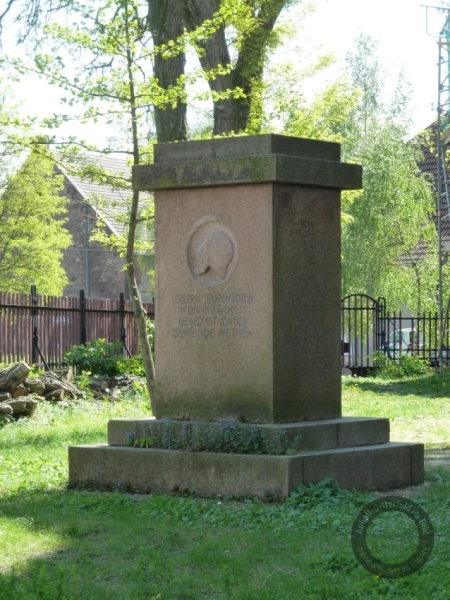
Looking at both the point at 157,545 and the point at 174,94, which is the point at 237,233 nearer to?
the point at 157,545

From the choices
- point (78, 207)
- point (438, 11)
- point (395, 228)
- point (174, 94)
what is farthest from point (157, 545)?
point (78, 207)

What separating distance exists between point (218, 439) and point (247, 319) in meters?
0.94

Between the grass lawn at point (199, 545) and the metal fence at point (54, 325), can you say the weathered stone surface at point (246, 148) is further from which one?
the metal fence at point (54, 325)

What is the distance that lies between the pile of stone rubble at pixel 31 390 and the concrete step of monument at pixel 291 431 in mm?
6182

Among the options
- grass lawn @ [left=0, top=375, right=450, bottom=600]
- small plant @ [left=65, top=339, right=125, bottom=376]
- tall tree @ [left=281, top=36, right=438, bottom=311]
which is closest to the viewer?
grass lawn @ [left=0, top=375, right=450, bottom=600]

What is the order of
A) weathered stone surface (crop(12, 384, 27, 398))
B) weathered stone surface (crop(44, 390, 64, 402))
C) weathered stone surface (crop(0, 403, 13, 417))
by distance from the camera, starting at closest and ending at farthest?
1. weathered stone surface (crop(0, 403, 13, 417))
2. weathered stone surface (crop(12, 384, 27, 398))
3. weathered stone surface (crop(44, 390, 64, 402))

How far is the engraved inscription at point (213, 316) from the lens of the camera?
27.6 ft

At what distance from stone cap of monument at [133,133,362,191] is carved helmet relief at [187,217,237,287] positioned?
13.7 inches

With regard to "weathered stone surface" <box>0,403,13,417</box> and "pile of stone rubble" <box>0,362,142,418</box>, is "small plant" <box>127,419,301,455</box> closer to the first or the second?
"weathered stone surface" <box>0,403,13,417</box>

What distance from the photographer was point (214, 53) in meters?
19.3

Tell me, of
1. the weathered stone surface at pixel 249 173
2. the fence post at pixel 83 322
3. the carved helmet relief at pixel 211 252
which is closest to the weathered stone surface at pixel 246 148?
the weathered stone surface at pixel 249 173

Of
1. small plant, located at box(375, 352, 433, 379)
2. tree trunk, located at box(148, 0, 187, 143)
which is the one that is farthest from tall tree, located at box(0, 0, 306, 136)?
small plant, located at box(375, 352, 433, 379)

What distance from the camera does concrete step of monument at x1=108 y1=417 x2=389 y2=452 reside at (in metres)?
8.00

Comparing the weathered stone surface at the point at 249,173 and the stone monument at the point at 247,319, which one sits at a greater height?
the weathered stone surface at the point at 249,173
